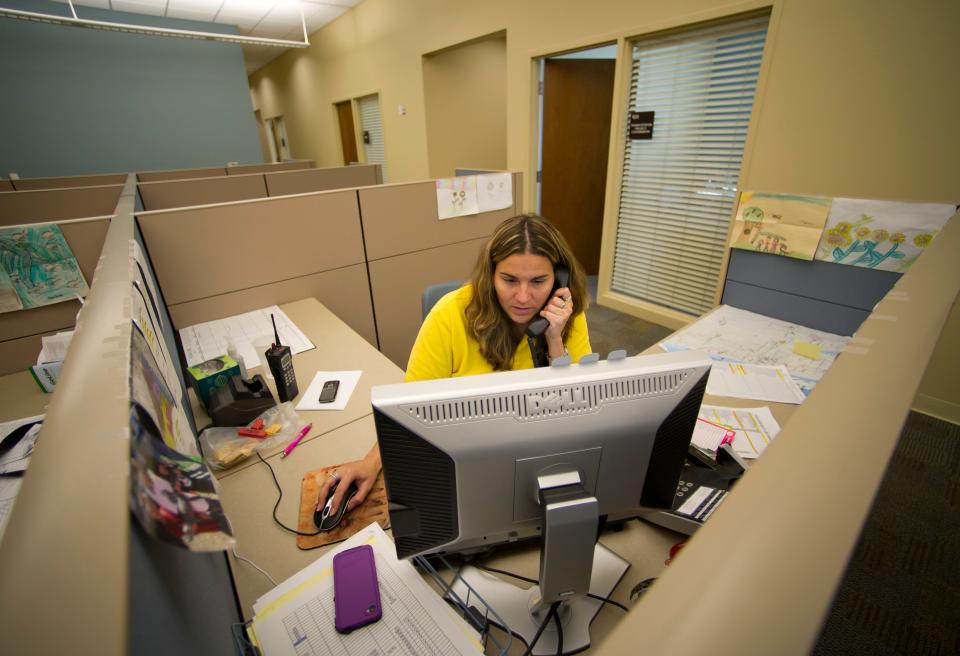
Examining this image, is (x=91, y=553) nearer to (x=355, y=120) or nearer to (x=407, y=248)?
(x=407, y=248)

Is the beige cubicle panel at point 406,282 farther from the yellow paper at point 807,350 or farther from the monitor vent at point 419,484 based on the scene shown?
the monitor vent at point 419,484

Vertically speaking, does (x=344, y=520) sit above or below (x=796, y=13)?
below

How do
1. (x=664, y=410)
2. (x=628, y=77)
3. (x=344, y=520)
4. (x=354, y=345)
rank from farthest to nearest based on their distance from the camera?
1. (x=628, y=77)
2. (x=354, y=345)
3. (x=344, y=520)
4. (x=664, y=410)

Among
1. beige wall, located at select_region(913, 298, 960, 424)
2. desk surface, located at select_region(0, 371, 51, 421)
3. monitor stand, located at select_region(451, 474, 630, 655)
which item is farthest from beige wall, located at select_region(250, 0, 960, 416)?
desk surface, located at select_region(0, 371, 51, 421)

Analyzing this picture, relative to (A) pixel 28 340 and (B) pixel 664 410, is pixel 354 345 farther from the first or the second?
(B) pixel 664 410

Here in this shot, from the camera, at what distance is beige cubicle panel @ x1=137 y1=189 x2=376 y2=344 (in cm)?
160

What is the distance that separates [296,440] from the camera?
1.10 metres

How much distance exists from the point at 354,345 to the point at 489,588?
1030 millimetres

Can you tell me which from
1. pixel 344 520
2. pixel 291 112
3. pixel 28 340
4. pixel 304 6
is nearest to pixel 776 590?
pixel 344 520

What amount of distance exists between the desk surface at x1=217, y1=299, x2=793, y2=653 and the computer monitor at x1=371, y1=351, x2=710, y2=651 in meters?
0.21

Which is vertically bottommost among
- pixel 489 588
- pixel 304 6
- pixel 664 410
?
pixel 489 588

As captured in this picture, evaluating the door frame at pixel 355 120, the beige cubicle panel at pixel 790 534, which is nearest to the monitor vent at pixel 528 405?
the beige cubicle panel at pixel 790 534

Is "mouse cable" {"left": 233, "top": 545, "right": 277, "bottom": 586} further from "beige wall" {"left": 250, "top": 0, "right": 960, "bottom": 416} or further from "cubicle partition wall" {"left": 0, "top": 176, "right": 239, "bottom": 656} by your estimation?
"beige wall" {"left": 250, "top": 0, "right": 960, "bottom": 416}

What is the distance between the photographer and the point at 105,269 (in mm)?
798
